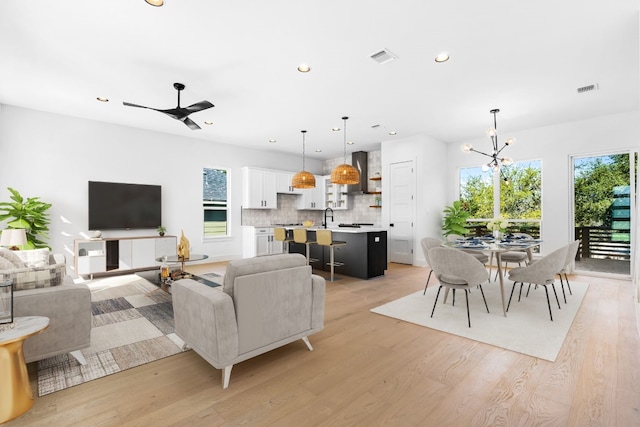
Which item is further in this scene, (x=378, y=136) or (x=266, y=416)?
(x=378, y=136)

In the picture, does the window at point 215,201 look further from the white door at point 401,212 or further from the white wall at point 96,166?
the white door at point 401,212

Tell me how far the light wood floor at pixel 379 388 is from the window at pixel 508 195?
378 cm

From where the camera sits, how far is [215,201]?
763 centimetres

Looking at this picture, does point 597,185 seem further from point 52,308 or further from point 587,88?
point 52,308

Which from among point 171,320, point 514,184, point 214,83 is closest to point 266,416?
point 171,320

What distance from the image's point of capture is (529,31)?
2.97 m

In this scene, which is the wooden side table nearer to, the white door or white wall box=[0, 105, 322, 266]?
white wall box=[0, 105, 322, 266]

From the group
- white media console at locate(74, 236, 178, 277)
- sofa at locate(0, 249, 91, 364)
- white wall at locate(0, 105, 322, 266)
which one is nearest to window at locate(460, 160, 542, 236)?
white wall at locate(0, 105, 322, 266)

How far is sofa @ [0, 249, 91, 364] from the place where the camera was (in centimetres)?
220

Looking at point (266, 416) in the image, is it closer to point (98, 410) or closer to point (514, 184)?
point (98, 410)

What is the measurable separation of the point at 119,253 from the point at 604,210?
8.93m

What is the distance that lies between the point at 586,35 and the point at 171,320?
5.15m

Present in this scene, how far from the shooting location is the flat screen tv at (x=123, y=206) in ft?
19.1

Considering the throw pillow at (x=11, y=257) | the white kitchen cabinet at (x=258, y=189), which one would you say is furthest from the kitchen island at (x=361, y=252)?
the throw pillow at (x=11, y=257)
